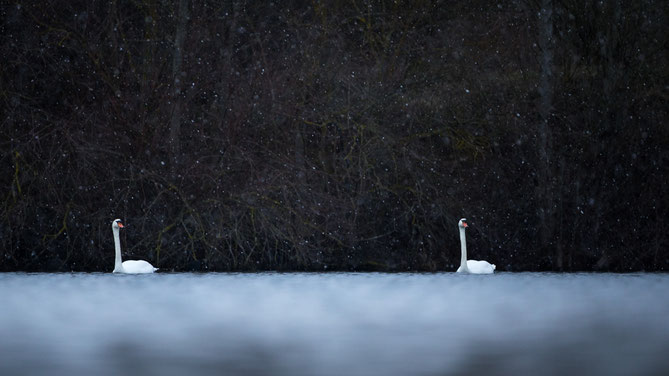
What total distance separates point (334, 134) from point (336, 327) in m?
6.61

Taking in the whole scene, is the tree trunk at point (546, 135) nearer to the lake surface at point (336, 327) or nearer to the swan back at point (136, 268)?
the lake surface at point (336, 327)

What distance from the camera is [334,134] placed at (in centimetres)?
1163

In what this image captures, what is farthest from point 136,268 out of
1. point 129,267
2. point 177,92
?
point 177,92

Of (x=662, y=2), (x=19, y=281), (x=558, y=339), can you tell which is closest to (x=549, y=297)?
(x=558, y=339)

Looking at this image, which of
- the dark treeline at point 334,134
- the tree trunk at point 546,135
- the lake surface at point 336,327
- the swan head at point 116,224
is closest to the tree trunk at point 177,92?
the dark treeline at point 334,134

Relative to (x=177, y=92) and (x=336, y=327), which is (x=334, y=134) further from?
(x=336, y=327)

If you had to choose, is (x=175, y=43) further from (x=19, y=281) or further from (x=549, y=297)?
(x=549, y=297)

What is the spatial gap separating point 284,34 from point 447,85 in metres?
1.88

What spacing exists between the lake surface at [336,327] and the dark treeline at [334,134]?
8.65ft

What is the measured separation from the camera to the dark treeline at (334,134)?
1144 cm

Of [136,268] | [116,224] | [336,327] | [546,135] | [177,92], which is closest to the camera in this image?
[336,327]

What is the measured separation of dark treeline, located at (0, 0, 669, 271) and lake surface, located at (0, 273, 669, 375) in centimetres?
264

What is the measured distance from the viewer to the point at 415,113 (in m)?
11.7

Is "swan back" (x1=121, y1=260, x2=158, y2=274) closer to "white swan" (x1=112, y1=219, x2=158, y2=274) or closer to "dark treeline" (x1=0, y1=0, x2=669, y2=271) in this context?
"white swan" (x1=112, y1=219, x2=158, y2=274)
